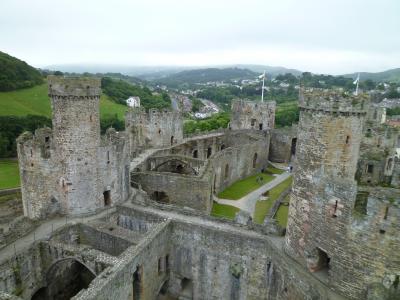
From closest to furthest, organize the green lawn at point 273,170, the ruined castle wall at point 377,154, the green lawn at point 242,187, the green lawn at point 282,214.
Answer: the green lawn at point 282,214 < the ruined castle wall at point 377,154 < the green lawn at point 242,187 < the green lawn at point 273,170

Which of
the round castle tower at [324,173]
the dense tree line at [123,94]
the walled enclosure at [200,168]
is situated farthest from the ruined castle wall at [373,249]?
the dense tree line at [123,94]

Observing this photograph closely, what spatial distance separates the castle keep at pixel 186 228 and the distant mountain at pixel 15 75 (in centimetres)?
5462

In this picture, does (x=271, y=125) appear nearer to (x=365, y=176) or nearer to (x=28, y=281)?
(x=365, y=176)

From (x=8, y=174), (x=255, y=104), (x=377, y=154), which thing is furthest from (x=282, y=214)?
(x=8, y=174)

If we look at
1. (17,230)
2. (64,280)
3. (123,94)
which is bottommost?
(64,280)

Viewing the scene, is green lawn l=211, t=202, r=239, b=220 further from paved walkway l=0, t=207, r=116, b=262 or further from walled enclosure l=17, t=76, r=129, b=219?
walled enclosure l=17, t=76, r=129, b=219

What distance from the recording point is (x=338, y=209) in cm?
1322

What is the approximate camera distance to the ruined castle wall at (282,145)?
44531 millimetres

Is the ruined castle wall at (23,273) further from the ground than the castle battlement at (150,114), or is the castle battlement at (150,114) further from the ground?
the castle battlement at (150,114)

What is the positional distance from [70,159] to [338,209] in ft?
50.1

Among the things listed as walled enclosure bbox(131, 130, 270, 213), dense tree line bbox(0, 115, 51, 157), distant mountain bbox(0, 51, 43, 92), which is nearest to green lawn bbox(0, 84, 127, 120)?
distant mountain bbox(0, 51, 43, 92)

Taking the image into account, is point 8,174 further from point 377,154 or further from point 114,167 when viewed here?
point 377,154

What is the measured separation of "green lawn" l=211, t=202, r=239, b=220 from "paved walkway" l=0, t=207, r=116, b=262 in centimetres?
963

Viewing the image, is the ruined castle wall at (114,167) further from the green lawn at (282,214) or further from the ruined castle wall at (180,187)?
the green lawn at (282,214)
